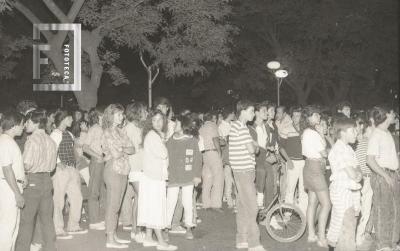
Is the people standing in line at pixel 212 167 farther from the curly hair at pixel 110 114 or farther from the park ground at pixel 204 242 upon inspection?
the curly hair at pixel 110 114

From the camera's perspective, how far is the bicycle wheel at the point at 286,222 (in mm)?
9469

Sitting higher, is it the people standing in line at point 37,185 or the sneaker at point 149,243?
the people standing in line at point 37,185

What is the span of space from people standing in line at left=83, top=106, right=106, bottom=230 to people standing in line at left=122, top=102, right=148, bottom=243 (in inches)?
29.2

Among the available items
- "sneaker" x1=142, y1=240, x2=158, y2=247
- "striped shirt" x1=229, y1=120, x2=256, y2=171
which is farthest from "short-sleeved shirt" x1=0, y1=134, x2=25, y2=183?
"striped shirt" x1=229, y1=120, x2=256, y2=171

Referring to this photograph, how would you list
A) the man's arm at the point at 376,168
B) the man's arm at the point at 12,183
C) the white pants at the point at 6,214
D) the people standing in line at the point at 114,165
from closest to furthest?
the man's arm at the point at 12,183 < the white pants at the point at 6,214 < the man's arm at the point at 376,168 < the people standing in line at the point at 114,165

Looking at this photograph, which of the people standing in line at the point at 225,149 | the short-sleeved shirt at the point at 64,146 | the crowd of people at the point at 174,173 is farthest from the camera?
the people standing in line at the point at 225,149

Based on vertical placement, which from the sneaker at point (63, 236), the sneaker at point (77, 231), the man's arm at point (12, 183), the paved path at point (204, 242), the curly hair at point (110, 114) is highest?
the curly hair at point (110, 114)

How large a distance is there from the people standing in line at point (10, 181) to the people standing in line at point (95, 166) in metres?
2.83

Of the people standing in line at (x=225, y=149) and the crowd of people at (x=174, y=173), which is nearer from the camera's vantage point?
the crowd of people at (x=174, y=173)

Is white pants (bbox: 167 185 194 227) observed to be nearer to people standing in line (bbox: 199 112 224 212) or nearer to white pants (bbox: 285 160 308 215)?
white pants (bbox: 285 160 308 215)

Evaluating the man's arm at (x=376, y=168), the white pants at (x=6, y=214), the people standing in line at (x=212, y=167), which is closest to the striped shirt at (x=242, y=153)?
the man's arm at (x=376, y=168)

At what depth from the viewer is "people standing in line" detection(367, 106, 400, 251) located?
8414 mm

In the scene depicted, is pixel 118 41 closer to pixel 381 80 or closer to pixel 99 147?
pixel 99 147

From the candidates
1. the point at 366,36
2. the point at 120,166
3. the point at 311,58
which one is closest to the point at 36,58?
the point at 120,166
